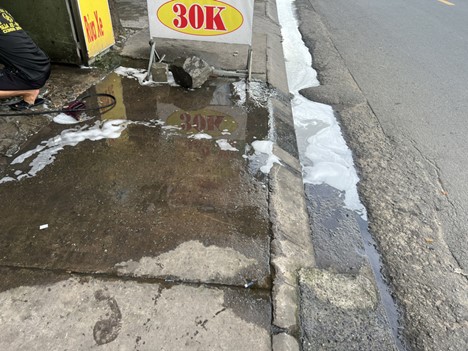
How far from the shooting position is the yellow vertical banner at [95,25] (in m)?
4.45

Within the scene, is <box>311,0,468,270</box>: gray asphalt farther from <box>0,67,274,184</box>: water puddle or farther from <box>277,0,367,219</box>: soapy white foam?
<box>0,67,274,184</box>: water puddle

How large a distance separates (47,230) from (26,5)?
3.24 metres

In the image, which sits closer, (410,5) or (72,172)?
(72,172)

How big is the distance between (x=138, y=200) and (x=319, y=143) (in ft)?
7.27

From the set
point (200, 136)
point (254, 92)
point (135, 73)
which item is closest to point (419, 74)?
point (254, 92)

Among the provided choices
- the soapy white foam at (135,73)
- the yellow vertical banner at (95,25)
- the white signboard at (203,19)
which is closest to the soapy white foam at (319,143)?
the white signboard at (203,19)

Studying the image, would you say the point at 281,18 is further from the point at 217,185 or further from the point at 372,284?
the point at 372,284

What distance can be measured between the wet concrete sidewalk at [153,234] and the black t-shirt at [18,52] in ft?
2.14

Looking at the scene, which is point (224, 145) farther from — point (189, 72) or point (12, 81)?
point (12, 81)

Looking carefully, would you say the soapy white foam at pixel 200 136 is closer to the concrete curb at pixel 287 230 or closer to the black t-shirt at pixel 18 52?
the concrete curb at pixel 287 230

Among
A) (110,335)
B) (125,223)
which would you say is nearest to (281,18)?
(125,223)

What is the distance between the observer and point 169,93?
430 centimetres

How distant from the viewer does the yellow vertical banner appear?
175 inches

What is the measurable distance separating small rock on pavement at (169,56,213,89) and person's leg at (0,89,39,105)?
5.12 feet
